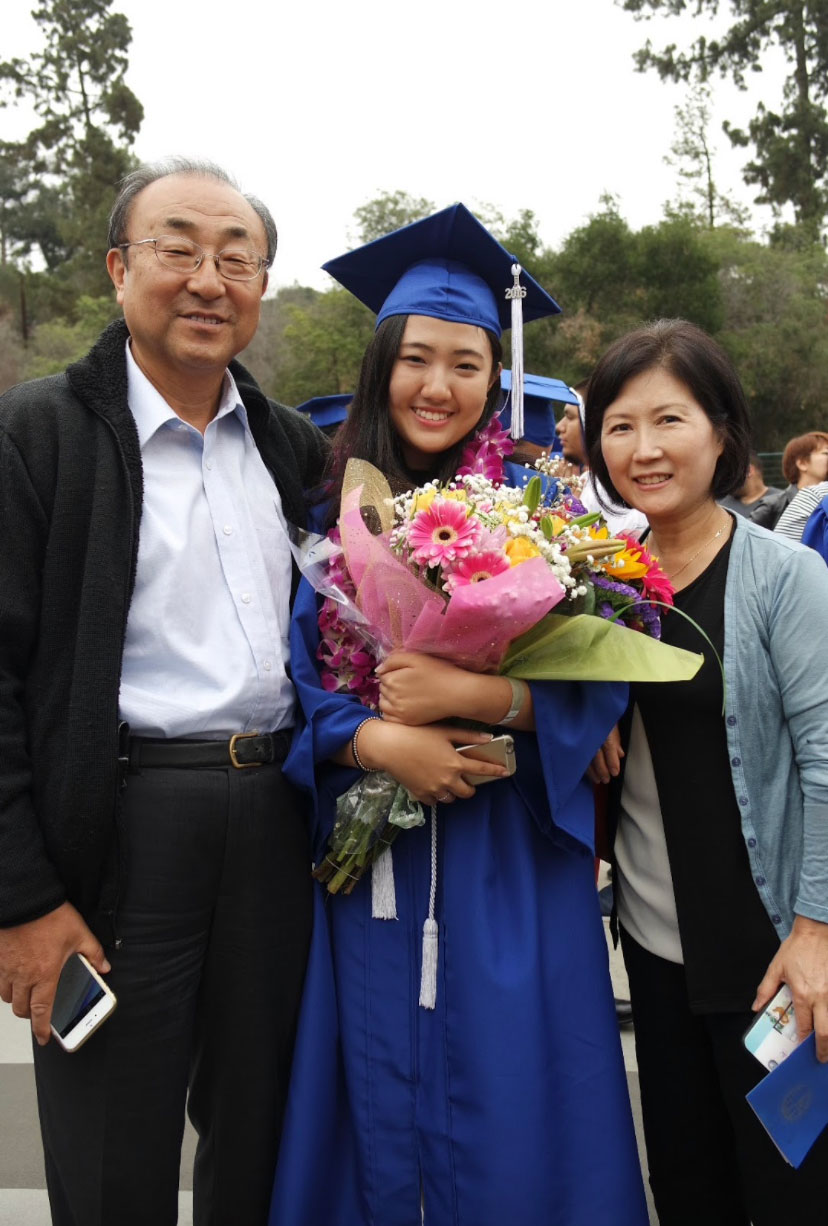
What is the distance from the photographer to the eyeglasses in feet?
6.23

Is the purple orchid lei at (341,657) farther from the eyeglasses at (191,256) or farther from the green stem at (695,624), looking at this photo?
the eyeglasses at (191,256)

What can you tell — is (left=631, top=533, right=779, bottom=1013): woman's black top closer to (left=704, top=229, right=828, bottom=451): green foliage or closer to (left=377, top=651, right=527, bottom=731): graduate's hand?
(left=377, top=651, right=527, bottom=731): graduate's hand

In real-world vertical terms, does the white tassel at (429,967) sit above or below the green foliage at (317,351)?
below

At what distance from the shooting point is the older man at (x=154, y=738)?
171 centimetres

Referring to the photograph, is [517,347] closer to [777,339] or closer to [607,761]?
[607,761]

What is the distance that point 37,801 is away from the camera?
174 centimetres

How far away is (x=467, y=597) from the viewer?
1622 mm

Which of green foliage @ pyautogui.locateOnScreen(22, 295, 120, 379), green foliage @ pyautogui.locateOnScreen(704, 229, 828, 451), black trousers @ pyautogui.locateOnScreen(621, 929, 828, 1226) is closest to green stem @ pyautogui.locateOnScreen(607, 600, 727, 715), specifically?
black trousers @ pyautogui.locateOnScreen(621, 929, 828, 1226)

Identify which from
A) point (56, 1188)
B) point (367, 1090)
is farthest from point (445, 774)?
point (56, 1188)

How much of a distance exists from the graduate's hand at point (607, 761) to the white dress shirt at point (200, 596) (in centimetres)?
60

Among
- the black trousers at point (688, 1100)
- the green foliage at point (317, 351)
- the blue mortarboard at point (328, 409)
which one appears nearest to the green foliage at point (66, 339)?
the green foliage at point (317, 351)

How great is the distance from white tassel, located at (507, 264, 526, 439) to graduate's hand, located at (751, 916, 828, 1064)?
115 centimetres

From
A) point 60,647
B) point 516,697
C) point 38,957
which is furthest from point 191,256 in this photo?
point 38,957

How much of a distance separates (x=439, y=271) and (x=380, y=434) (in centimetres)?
38
